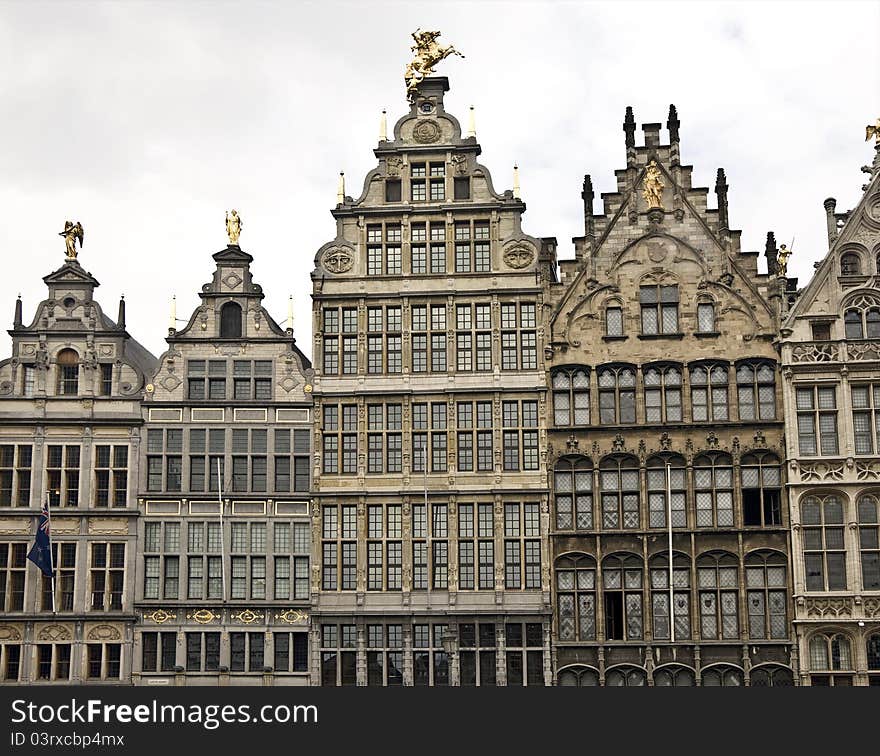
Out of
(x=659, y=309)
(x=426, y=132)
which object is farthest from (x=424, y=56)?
(x=659, y=309)

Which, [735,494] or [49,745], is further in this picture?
[735,494]

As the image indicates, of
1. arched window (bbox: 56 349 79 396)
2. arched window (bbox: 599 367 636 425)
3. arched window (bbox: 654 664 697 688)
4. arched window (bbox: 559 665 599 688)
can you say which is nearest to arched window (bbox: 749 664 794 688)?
arched window (bbox: 654 664 697 688)

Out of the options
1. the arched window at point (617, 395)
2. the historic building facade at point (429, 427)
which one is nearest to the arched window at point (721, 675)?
the historic building facade at point (429, 427)

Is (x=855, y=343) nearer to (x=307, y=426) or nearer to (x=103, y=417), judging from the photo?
(x=307, y=426)

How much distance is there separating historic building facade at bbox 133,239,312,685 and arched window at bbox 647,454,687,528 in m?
11.3

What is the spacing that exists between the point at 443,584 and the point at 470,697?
16.2m

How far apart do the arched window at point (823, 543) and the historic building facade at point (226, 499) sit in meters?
16.1

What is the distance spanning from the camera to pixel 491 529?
51.1 metres

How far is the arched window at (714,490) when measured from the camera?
50250 mm

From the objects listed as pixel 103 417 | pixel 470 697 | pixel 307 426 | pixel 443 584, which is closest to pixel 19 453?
pixel 103 417

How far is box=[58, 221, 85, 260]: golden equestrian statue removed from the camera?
5416 centimetres

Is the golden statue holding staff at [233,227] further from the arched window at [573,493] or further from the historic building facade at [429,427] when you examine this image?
the arched window at [573,493]

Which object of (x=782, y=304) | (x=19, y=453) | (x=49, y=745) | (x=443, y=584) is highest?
(x=782, y=304)

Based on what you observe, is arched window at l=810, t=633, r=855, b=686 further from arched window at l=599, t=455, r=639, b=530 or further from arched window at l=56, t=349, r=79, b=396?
arched window at l=56, t=349, r=79, b=396
